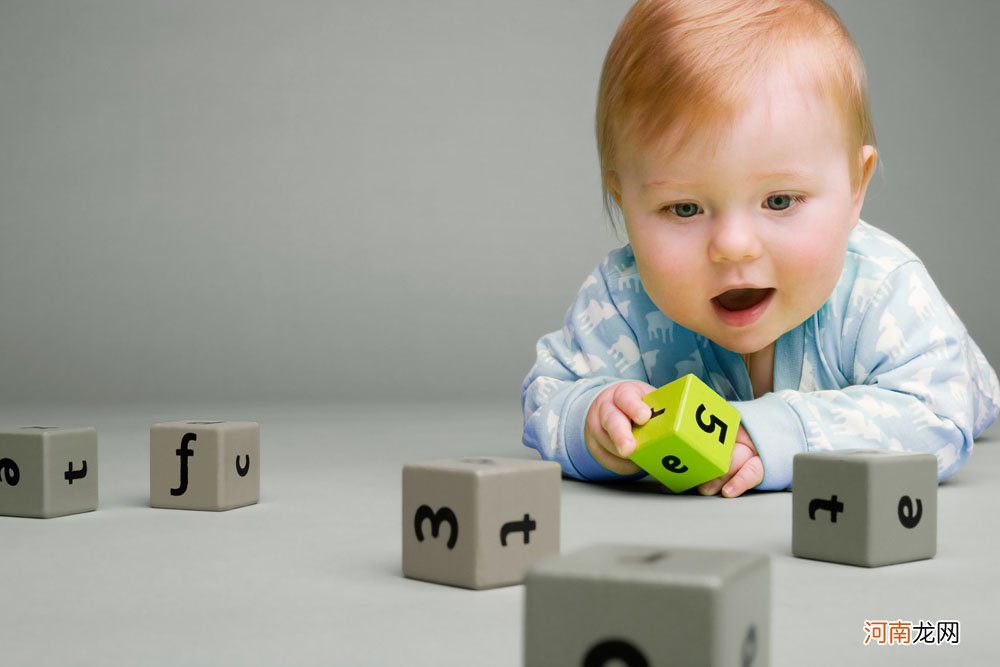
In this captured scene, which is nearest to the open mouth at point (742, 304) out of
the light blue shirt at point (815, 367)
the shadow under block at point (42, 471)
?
the light blue shirt at point (815, 367)

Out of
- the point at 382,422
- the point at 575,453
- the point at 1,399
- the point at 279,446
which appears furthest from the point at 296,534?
the point at 1,399

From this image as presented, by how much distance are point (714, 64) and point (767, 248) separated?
0.88 ft

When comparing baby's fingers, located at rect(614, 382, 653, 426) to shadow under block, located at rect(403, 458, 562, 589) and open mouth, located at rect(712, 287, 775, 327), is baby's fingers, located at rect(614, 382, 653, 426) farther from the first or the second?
shadow under block, located at rect(403, 458, 562, 589)

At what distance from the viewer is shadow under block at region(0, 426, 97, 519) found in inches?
55.7

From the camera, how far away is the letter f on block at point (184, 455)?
147 cm

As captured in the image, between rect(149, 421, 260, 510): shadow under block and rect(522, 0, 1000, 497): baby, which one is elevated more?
rect(522, 0, 1000, 497): baby

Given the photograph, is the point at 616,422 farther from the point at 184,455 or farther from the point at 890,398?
the point at 184,455

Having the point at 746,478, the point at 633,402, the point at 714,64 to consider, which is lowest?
the point at 746,478

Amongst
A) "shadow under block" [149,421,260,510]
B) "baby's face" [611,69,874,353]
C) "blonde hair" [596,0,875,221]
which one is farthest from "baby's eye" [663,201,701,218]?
"shadow under block" [149,421,260,510]

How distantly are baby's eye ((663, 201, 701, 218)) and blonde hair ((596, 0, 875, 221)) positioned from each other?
0.34 ft

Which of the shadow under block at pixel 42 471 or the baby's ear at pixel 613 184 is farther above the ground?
the baby's ear at pixel 613 184

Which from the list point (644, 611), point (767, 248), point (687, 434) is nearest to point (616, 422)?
point (687, 434)

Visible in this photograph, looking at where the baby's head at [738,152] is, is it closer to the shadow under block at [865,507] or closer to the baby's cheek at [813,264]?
the baby's cheek at [813,264]

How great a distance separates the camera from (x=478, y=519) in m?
1.00
